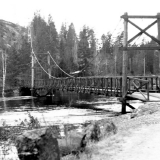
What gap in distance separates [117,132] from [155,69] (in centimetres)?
5185

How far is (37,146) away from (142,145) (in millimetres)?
2147

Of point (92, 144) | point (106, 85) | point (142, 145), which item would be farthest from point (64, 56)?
point (142, 145)

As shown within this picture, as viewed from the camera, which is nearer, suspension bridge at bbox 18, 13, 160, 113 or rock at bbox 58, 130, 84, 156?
rock at bbox 58, 130, 84, 156

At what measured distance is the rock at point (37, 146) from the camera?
4195 mm

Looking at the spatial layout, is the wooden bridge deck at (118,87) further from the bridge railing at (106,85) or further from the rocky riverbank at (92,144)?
the rocky riverbank at (92,144)

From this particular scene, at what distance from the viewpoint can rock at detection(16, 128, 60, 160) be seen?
4195mm

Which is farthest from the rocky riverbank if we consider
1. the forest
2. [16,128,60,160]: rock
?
the forest

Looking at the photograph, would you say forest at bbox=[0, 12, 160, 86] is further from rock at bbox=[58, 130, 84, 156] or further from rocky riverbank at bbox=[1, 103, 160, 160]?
rock at bbox=[58, 130, 84, 156]

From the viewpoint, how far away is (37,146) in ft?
13.9

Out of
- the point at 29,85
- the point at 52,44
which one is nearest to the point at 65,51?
the point at 52,44

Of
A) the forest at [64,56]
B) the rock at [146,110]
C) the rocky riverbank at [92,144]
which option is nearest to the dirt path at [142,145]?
the rocky riverbank at [92,144]

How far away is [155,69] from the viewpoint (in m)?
56.9

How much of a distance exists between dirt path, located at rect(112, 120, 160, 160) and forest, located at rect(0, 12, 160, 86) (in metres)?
32.1

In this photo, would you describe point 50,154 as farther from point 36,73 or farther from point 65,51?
point 65,51
